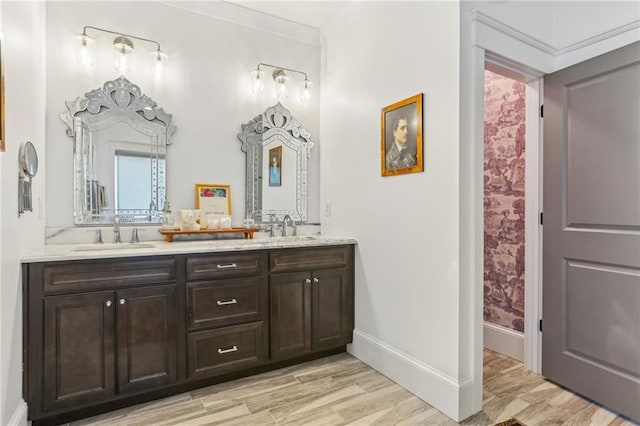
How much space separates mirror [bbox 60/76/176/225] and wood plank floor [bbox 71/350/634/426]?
1.34 meters

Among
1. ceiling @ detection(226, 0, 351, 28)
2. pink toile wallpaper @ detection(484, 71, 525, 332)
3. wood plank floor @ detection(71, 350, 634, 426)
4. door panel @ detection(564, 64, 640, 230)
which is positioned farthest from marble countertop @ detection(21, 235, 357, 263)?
ceiling @ detection(226, 0, 351, 28)

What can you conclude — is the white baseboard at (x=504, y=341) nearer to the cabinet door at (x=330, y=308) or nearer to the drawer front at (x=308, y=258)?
the cabinet door at (x=330, y=308)

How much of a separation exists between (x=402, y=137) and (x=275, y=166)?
4.10ft

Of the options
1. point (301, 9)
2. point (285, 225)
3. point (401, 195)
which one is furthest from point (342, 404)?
point (301, 9)

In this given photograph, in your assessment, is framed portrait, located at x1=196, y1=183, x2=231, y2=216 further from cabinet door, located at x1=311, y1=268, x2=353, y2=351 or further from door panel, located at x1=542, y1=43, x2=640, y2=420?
door panel, located at x1=542, y1=43, x2=640, y2=420

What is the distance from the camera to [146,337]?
213 cm

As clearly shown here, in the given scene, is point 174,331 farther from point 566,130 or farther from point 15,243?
point 566,130

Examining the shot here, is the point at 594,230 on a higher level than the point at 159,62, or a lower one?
lower

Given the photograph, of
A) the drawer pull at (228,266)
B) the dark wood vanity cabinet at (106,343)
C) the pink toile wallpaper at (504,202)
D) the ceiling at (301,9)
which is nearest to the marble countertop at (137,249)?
the drawer pull at (228,266)

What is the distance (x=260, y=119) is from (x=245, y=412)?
7.40 feet

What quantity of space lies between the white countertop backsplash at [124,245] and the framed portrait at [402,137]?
2.45 ft

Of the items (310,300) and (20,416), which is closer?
(20,416)

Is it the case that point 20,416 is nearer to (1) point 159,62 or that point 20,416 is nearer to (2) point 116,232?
(2) point 116,232

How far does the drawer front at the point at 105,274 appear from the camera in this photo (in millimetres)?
1908
